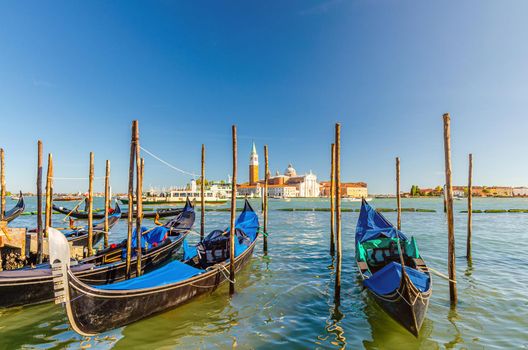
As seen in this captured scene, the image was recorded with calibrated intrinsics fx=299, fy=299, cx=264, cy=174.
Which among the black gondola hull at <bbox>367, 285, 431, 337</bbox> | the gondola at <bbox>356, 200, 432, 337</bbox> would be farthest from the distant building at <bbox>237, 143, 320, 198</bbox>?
the black gondola hull at <bbox>367, 285, 431, 337</bbox>

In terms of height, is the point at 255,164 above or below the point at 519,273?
above

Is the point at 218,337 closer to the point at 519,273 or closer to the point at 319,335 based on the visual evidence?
the point at 319,335

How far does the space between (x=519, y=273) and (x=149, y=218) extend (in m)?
30.0

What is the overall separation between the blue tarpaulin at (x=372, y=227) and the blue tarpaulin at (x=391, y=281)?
216cm

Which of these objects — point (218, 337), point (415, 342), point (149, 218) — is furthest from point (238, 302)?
point (149, 218)

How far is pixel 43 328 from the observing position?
4945mm

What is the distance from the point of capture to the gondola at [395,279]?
14.2ft

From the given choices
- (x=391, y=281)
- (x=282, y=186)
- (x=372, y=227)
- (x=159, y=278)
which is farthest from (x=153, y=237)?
(x=282, y=186)

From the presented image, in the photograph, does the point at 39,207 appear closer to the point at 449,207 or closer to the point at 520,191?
the point at 449,207

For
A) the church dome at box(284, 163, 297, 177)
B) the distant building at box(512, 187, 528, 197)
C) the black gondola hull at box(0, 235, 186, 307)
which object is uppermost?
the church dome at box(284, 163, 297, 177)

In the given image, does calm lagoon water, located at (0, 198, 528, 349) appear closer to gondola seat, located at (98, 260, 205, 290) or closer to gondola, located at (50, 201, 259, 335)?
gondola, located at (50, 201, 259, 335)

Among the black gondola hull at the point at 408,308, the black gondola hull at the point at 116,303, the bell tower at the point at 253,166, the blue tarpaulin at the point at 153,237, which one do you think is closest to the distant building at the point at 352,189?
the bell tower at the point at 253,166

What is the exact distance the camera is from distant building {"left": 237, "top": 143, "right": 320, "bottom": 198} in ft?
329

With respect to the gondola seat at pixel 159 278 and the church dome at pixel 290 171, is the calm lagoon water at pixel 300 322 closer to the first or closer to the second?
the gondola seat at pixel 159 278
